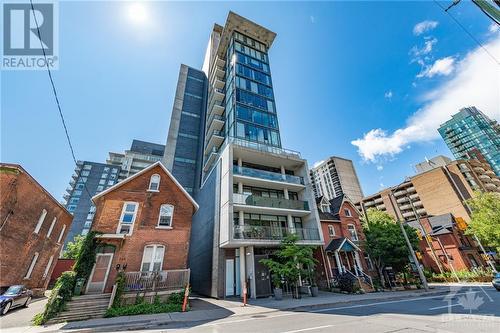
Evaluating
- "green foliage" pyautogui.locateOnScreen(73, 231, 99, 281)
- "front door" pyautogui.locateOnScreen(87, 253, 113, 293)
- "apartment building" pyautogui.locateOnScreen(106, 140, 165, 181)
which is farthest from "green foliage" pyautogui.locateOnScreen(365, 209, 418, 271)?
"apartment building" pyautogui.locateOnScreen(106, 140, 165, 181)

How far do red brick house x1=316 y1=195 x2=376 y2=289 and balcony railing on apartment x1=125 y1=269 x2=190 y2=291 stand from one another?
14.0 metres

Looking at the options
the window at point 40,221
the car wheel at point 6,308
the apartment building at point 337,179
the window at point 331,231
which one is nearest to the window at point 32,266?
the window at point 40,221

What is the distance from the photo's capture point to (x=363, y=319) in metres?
8.12

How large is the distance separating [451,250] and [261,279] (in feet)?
106

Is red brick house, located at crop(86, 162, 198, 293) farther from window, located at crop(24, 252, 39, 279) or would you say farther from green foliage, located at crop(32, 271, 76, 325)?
window, located at crop(24, 252, 39, 279)

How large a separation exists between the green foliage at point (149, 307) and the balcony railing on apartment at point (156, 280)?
0.64 m

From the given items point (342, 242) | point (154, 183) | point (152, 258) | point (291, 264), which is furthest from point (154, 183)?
point (342, 242)

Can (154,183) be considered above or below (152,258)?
above

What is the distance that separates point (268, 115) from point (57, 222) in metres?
26.6

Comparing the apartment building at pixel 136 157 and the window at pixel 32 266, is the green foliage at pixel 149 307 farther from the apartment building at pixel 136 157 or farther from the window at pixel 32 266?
the apartment building at pixel 136 157

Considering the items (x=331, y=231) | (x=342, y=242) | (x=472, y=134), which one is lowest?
(x=342, y=242)

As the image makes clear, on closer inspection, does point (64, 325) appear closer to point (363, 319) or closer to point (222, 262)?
point (222, 262)

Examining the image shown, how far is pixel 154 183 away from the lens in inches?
671

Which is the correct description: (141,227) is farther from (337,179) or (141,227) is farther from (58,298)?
(337,179)
